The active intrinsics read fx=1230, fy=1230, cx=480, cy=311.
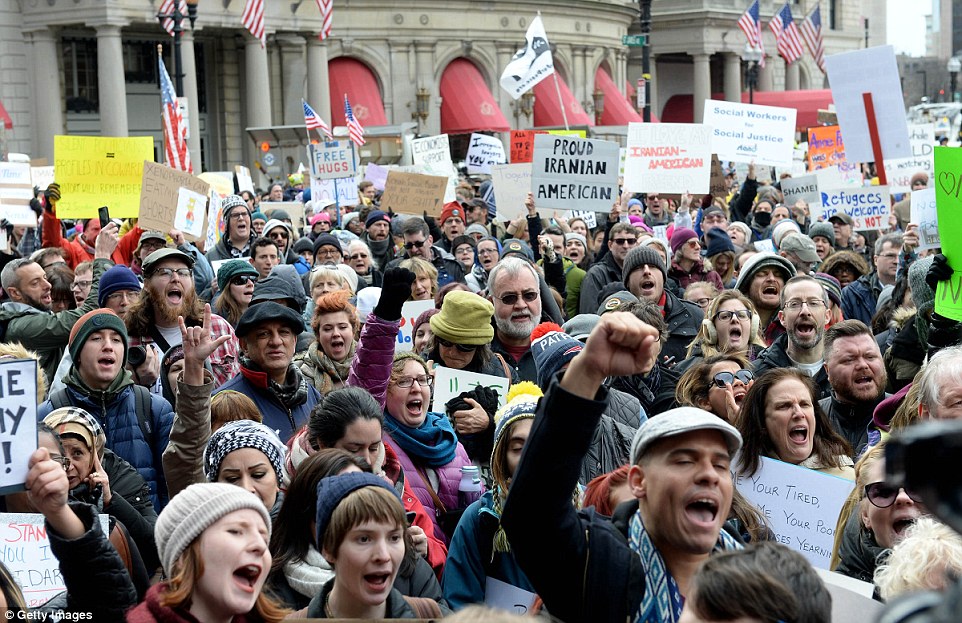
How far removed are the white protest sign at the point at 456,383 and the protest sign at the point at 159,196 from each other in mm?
5487

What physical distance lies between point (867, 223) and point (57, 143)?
389 inches

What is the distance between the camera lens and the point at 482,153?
76.2ft

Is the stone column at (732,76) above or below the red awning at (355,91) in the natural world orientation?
above

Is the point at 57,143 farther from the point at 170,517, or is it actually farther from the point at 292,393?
the point at 170,517

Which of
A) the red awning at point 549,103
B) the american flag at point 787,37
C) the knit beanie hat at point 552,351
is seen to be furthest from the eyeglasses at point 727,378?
the red awning at point 549,103

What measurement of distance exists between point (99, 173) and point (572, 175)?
5404mm

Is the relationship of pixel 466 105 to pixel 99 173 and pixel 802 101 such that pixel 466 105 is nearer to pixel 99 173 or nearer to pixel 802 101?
pixel 802 101

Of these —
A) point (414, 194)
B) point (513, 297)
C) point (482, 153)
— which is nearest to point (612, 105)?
point (482, 153)

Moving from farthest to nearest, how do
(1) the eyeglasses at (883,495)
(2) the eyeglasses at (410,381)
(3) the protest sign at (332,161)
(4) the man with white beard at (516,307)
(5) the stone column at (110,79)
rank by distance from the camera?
(5) the stone column at (110,79) < (3) the protest sign at (332,161) < (4) the man with white beard at (516,307) < (2) the eyeglasses at (410,381) < (1) the eyeglasses at (883,495)

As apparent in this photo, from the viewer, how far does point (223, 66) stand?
43281 mm

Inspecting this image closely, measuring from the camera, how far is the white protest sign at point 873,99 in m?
13.8

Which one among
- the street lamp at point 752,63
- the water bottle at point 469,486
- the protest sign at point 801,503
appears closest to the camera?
the protest sign at point 801,503

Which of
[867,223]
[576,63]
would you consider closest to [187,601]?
[867,223]

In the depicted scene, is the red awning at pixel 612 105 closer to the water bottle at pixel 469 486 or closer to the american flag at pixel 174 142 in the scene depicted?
the american flag at pixel 174 142
